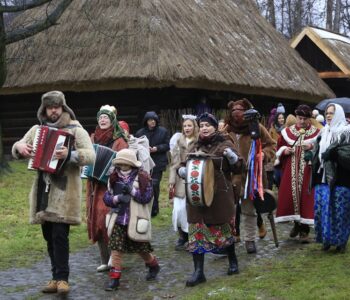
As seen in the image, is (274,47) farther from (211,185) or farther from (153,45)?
(211,185)

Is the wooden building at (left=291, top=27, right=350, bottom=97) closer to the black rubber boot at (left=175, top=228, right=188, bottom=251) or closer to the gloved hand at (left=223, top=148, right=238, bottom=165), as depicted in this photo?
the black rubber boot at (left=175, top=228, right=188, bottom=251)

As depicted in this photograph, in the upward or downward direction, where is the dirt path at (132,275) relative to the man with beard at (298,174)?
downward

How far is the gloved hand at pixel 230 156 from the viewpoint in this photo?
5742mm

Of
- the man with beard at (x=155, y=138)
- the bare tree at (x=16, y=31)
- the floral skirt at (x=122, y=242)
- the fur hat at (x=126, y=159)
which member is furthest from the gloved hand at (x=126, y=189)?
the bare tree at (x=16, y=31)

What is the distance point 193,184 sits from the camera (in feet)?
18.2

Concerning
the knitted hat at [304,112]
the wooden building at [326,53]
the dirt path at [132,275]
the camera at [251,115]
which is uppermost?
the wooden building at [326,53]

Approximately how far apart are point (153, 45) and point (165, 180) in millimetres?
3075

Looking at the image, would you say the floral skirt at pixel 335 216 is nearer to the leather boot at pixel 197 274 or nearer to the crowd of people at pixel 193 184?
the crowd of people at pixel 193 184

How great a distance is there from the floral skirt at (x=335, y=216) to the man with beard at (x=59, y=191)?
254 cm

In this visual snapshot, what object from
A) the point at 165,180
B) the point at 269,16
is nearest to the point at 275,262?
the point at 165,180

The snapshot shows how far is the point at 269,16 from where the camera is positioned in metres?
34.2

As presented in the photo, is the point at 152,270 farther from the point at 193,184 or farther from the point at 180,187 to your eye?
the point at 180,187

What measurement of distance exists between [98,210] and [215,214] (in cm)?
131

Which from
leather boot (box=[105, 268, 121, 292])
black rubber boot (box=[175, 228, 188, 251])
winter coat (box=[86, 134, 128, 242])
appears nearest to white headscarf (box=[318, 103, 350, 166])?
black rubber boot (box=[175, 228, 188, 251])
